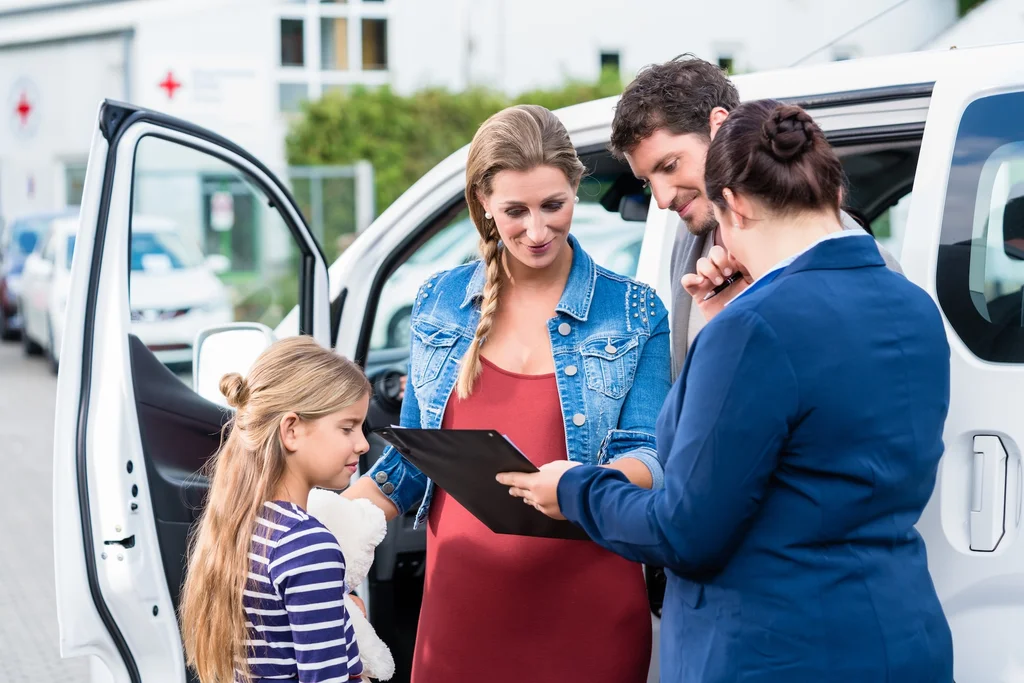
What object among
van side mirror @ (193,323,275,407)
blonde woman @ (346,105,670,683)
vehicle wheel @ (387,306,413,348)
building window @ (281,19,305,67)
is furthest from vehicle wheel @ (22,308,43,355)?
blonde woman @ (346,105,670,683)

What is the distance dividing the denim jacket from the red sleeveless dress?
49 millimetres

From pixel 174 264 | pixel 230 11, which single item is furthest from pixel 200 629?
pixel 230 11

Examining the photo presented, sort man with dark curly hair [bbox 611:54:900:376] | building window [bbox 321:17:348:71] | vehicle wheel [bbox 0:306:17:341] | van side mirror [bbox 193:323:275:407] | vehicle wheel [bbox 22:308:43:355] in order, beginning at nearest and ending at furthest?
man with dark curly hair [bbox 611:54:900:376] < van side mirror [bbox 193:323:275:407] < vehicle wheel [bbox 22:308:43:355] < vehicle wheel [bbox 0:306:17:341] < building window [bbox 321:17:348:71]

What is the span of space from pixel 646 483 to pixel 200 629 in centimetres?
89

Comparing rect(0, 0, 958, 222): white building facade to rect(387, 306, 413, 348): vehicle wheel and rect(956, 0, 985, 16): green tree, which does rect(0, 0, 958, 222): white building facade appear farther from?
rect(956, 0, 985, 16): green tree

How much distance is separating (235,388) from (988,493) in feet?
4.70

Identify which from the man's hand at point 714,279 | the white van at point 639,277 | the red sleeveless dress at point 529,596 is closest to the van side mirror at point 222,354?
the white van at point 639,277

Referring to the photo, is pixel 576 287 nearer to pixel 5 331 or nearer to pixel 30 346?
pixel 30 346

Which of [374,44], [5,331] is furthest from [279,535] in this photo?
[374,44]

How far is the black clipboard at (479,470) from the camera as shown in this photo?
204 cm

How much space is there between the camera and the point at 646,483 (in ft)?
7.13

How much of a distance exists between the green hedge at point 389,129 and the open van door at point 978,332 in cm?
1745

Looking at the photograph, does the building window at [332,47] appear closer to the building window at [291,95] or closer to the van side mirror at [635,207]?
the building window at [291,95]

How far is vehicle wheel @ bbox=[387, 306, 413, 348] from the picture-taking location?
21.3 ft
